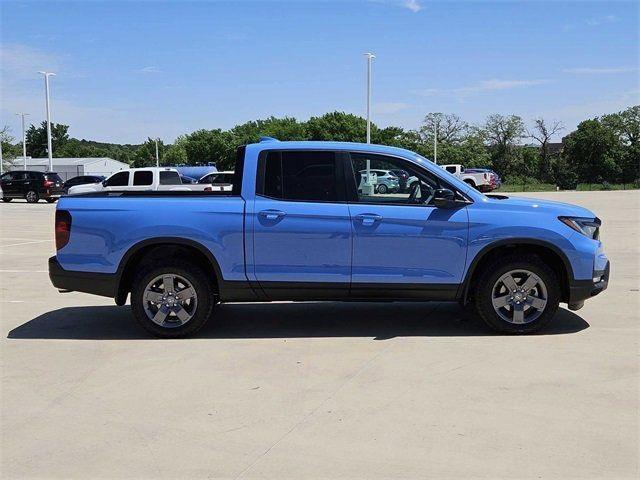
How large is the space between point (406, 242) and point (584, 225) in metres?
1.83

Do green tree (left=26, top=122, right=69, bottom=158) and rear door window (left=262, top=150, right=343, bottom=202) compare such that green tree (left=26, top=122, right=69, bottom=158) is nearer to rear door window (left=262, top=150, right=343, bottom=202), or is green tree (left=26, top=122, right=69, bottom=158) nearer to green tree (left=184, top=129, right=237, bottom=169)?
green tree (left=184, top=129, right=237, bottom=169)

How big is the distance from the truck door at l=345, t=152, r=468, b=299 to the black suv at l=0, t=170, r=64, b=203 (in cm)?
3047

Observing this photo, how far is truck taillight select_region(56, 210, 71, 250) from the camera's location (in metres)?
6.54

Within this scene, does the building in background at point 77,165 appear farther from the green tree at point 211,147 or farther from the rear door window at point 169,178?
the rear door window at point 169,178

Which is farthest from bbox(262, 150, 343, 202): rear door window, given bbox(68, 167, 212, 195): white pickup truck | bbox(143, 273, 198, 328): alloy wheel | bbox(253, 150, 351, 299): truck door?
bbox(68, 167, 212, 195): white pickup truck

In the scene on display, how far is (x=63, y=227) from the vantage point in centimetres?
655

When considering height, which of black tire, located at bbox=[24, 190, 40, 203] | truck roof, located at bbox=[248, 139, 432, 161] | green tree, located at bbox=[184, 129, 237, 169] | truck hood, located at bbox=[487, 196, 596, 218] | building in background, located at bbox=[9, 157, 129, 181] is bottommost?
black tire, located at bbox=[24, 190, 40, 203]

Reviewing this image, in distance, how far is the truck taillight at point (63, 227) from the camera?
6.54 m

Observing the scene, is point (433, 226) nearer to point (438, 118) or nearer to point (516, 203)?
point (516, 203)

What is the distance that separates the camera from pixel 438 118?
93875mm

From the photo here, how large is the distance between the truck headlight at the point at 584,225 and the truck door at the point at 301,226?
216cm

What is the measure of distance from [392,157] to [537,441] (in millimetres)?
3228

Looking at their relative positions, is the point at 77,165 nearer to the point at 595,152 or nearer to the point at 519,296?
the point at 595,152

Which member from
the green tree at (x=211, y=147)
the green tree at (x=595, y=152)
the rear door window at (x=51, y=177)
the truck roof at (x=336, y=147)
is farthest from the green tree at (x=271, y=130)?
the truck roof at (x=336, y=147)
